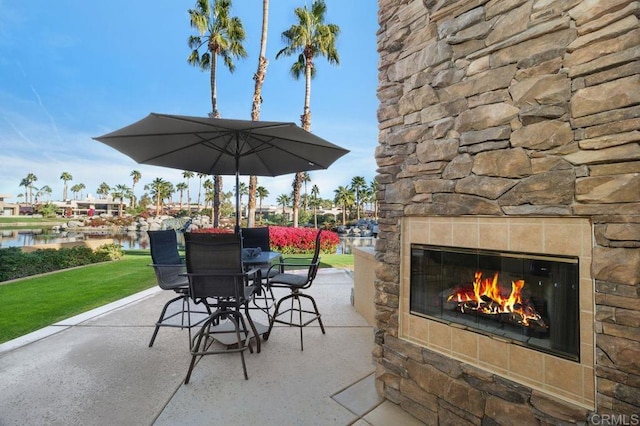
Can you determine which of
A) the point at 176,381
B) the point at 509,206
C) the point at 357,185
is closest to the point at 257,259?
the point at 176,381

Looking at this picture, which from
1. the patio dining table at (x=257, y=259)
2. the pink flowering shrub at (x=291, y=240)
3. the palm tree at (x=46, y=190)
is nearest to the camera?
the patio dining table at (x=257, y=259)

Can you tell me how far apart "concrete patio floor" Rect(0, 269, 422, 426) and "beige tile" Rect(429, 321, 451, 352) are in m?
0.51

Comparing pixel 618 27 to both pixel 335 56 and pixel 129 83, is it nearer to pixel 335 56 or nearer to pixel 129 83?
pixel 335 56

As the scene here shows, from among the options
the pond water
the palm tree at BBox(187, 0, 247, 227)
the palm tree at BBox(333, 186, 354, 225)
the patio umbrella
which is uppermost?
the palm tree at BBox(187, 0, 247, 227)

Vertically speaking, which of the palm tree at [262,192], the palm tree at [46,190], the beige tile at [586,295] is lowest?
the beige tile at [586,295]

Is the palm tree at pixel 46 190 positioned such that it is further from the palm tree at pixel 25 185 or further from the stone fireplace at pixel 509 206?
the stone fireplace at pixel 509 206

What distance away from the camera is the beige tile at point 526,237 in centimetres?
157

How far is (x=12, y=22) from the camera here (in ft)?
56.3

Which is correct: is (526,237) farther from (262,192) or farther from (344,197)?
(262,192)

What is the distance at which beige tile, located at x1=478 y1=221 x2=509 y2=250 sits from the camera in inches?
66.7

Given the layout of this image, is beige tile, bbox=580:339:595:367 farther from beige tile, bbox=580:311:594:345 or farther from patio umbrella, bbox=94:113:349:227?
patio umbrella, bbox=94:113:349:227

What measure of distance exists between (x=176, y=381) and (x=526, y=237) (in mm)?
2510

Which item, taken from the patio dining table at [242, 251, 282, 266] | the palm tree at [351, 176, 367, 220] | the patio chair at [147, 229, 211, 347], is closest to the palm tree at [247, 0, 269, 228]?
the patio chair at [147, 229, 211, 347]

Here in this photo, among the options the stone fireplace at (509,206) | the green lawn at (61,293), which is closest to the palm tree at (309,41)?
the green lawn at (61,293)
